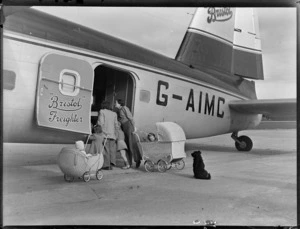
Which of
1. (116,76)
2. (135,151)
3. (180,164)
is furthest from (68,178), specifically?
(116,76)

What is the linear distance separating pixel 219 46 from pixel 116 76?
1468 mm

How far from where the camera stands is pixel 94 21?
2.44 m

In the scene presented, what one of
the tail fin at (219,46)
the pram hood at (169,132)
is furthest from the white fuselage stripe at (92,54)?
the pram hood at (169,132)

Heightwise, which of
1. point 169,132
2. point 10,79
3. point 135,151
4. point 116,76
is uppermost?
point 116,76

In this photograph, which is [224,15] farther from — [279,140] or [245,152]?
[245,152]

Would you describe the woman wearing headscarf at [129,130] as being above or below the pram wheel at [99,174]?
above

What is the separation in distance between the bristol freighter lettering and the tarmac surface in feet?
4.06

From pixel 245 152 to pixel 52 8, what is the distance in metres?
3.07

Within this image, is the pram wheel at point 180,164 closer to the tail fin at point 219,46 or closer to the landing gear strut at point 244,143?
the landing gear strut at point 244,143

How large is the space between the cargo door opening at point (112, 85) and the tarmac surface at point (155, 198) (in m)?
1.11

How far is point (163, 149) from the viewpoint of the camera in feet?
11.7

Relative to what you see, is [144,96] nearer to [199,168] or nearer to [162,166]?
[162,166]

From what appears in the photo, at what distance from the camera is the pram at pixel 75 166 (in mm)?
2990

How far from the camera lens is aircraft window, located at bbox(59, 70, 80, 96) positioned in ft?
9.66
